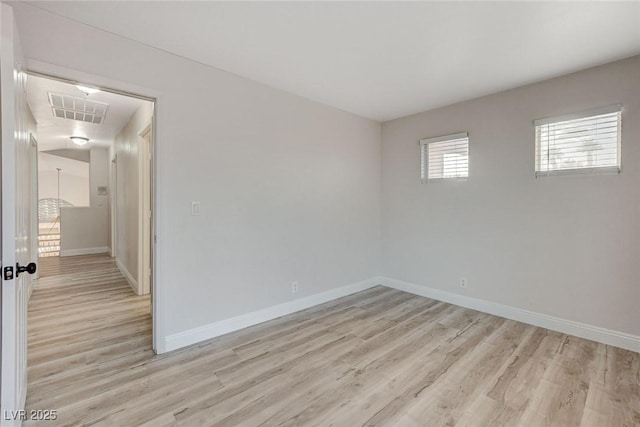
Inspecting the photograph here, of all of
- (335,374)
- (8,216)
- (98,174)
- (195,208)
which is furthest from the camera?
(98,174)

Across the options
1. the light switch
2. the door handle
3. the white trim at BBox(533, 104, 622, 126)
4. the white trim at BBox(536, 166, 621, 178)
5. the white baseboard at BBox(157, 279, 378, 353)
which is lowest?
the white baseboard at BBox(157, 279, 378, 353)

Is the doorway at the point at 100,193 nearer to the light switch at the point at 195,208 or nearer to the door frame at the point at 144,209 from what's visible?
the door frame at the point at 144,209

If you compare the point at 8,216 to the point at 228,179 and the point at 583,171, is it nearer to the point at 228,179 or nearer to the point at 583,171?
Result: the point at 228,179

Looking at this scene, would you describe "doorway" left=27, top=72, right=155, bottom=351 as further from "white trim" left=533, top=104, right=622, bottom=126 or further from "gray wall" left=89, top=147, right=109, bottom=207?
"white trim" left=533, top=104, right=622, bottom=126

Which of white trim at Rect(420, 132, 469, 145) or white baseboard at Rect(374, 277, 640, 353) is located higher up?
white trim at Rect(420, 132, 469, 145)

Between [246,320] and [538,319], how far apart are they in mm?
3096

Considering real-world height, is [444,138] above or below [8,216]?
above

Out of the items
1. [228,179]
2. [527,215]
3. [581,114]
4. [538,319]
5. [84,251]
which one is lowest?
[538,319]

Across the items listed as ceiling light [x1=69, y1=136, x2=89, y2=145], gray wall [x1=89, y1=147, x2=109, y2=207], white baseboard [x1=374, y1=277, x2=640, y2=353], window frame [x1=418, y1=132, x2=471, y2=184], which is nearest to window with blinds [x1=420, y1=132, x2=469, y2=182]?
window frame [x1=418, y1=132, x2=471, y2=184]

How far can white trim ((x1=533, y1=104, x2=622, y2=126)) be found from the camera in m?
2.58

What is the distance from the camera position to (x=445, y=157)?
3.79 meters

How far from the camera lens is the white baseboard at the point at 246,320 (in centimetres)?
255

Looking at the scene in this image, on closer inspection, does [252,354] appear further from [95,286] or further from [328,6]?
[95,286]

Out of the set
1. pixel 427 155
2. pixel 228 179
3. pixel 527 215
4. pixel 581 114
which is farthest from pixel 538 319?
pixel 228 179
